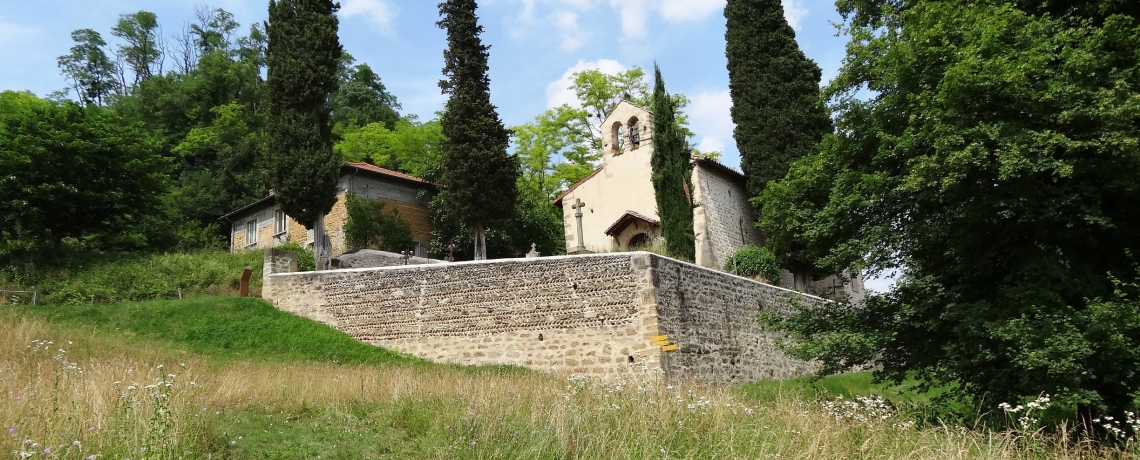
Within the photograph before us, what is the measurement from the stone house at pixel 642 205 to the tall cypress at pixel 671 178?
133 centimetres

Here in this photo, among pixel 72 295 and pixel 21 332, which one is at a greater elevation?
pixel 72 295

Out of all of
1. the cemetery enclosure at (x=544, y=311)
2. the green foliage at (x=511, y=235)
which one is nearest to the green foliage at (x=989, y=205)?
the cemetery enclosure at (x=544, y=311)

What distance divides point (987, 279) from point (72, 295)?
19.3m

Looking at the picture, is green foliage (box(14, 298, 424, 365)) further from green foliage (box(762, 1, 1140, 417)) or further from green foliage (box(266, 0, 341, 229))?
green foliage (box(762, 1, 1140, 417))

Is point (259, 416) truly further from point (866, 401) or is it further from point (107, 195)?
point (107, 195)

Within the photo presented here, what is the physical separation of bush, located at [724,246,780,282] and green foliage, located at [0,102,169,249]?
18505 mm

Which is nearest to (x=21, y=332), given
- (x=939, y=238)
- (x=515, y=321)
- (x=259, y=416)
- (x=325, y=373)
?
(x=325, y=373)

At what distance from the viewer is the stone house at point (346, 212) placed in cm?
2827

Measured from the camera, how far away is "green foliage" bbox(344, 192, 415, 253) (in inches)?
1077

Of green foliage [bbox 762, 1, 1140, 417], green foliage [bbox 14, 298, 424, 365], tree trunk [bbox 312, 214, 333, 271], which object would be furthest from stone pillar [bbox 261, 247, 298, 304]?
green foliage [bbox 762, 1, 1140, 417]

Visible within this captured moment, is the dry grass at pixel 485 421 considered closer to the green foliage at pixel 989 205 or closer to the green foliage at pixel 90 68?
the green foliage at pixel 989 205

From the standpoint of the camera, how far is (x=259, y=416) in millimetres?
7766

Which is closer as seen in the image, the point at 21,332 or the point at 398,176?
the point at 21,332

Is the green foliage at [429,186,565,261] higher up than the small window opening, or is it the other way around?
the small window opening
